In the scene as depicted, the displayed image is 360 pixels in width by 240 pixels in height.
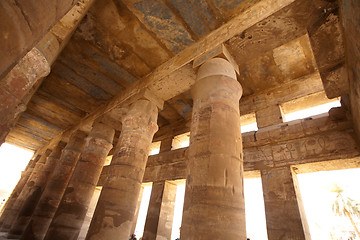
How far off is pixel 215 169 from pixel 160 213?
14.7 ft

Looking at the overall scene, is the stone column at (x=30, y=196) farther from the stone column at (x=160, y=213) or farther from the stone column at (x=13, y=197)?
the stone column at (x=160, y=213)

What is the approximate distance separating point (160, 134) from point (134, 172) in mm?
4818

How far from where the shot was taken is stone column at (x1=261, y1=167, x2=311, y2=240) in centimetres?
411

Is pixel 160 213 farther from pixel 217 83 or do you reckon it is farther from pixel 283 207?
pixel 217 83

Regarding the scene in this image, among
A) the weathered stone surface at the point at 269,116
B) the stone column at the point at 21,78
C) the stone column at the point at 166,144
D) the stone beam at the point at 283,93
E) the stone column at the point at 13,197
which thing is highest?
the stone beam at the point at 283,93

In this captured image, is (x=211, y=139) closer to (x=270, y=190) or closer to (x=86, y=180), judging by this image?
(x=270, y=190)

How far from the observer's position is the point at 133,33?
5352 mm

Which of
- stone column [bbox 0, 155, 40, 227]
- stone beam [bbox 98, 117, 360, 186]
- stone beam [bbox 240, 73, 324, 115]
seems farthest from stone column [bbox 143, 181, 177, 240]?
stone column [bbox 0, 155, 40, 227]

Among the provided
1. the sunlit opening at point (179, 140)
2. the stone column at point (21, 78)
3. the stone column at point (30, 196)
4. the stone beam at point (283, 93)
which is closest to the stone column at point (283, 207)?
the stone beam at point (283, 93)

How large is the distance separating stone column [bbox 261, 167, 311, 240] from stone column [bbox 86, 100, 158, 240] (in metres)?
3.16

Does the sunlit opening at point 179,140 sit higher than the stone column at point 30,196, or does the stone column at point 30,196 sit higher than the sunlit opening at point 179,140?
the sunlit opening at point 179,140

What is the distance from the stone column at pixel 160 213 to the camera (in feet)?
19.8

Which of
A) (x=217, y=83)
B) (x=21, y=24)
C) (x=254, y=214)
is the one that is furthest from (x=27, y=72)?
(x=254, y=214)

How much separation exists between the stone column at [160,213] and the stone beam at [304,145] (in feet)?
2.86
